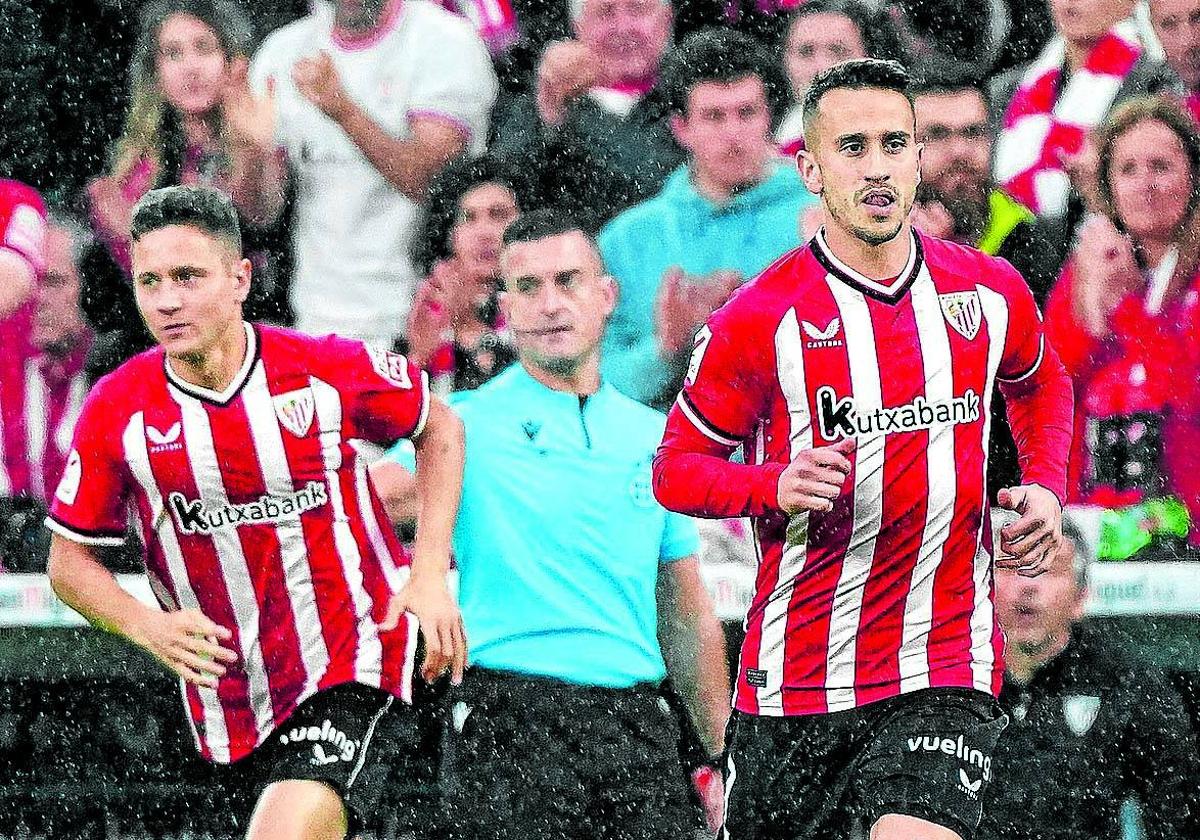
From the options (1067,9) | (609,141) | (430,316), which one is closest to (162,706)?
(430,316)

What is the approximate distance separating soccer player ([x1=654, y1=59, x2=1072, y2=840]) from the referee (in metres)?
0.99

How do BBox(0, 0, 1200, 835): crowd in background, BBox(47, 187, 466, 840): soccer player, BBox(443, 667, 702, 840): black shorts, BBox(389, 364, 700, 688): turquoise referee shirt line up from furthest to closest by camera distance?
BBox(0, 0, 1200, 835): crowd in background, BBox(389, 364, 700, 688): turquoise referee shirt, BBox(443, 667, 702, 840): black shorts, BBox(47, 187, 466, 840): soccer player

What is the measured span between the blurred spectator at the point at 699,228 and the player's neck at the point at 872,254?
1.76 m

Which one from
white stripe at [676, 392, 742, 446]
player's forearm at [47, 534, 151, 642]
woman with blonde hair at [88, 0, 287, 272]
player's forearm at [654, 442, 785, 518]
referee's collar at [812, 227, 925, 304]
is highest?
woman with blonde hair at [88, 0, 287, 272]

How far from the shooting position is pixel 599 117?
5617 mm

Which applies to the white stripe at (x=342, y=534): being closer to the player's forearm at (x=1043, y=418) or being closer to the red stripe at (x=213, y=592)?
the red stripe at (x=213, y=592)

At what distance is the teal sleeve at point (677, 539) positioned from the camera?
16.2 ft

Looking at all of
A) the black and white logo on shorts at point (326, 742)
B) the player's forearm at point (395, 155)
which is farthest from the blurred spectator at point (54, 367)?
the black and white logo on shorts at point (326, 742)

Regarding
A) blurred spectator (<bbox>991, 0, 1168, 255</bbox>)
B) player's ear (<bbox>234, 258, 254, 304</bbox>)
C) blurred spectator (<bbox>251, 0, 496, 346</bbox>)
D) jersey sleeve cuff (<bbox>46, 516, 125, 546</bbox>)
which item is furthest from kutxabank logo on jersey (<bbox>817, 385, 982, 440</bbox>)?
blurred spectator (<bbox>251, 0, 496, 346</bbox>)

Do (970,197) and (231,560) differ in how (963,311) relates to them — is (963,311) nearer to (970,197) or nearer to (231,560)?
(231,560)

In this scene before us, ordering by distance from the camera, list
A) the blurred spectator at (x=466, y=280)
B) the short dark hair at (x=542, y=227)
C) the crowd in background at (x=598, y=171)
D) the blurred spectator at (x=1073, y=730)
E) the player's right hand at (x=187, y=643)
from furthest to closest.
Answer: the blurred spectator at (x=466, y=280) → the crowd in background at (x=598, y=171) → the blurred spectator at (x=1073, y=730) → the short dark hair at (x=542, y=227) → the player's right hand at (x=187, y=643)

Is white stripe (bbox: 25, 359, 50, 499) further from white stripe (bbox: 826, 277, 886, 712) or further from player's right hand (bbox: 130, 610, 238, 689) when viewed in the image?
white stripe (bbox: 826, 277, 886, 712)

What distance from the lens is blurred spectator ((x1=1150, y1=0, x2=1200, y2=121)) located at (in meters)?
5.59

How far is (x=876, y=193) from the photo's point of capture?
3.59m
